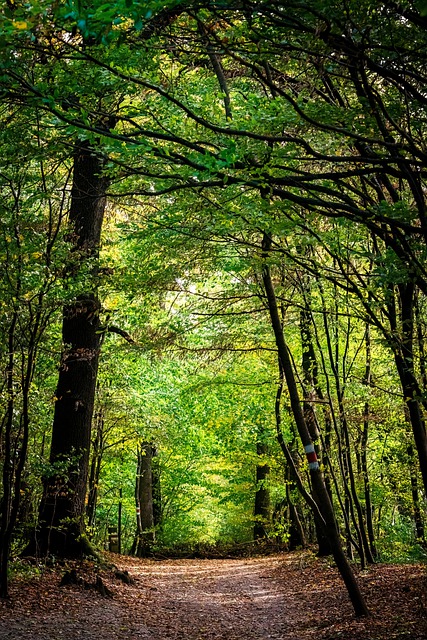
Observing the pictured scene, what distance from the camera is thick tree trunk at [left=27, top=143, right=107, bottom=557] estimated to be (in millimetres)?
10953

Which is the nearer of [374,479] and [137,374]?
[374,479]

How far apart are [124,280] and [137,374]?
7670 mm

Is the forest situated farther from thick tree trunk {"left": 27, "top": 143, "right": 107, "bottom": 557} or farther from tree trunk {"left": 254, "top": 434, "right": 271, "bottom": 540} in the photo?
tree trunk {"left": 254, "top": 434, "right": 271, "bottom": 540}

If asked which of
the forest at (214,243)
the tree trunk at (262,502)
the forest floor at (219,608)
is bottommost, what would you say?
the forest floor at (219,608)

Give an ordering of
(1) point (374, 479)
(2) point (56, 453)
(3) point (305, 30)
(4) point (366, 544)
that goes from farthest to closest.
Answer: (1) point (374, 479)
(4) point (366, 544)
(2) point (56, 453)
(3) point (305, 30)

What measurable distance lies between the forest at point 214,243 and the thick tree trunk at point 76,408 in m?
0.04

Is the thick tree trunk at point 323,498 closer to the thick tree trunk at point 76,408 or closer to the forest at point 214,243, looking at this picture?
the forest at point 214,243

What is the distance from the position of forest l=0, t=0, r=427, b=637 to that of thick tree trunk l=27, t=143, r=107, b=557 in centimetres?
4

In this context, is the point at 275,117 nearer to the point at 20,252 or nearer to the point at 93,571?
the point at 20,252

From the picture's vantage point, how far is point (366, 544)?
12.6m

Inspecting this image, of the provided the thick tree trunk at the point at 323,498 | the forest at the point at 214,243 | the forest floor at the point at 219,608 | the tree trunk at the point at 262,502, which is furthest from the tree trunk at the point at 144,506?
the thick tree trunk at the point at 323,498

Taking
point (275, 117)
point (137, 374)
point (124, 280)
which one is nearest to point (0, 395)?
point (124, 280)

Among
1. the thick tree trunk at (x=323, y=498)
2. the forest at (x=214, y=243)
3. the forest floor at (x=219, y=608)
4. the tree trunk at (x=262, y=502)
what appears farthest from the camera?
the tree trunk at (x=262, y=502)

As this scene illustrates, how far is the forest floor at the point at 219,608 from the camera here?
24.0 feet
